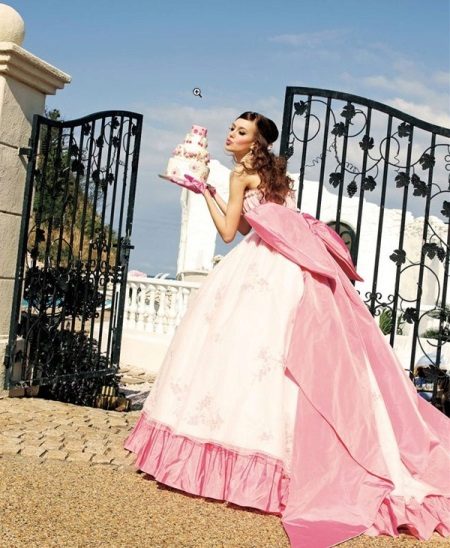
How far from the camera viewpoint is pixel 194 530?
8.70ft

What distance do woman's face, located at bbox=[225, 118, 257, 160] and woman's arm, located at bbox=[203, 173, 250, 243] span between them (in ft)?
0.45

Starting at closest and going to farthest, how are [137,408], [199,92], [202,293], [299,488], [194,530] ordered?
1. [194,530]
2. [299,488]
3. [202,293]
4. [199,92]
5. [137,408]

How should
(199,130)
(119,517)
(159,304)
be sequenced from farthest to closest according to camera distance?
(159,304)
(199,130)
(119,517)

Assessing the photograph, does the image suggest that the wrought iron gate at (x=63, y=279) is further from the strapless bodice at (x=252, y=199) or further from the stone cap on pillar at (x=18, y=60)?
the strapless bodice at (x=252, y=199)

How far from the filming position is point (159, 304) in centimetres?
982

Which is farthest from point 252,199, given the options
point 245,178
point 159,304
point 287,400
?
point 159,304

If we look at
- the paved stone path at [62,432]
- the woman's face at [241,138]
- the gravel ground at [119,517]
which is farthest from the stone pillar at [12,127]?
the woman's face at [241,138]

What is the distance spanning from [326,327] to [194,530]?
3.19ft

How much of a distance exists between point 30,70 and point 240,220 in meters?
2.51

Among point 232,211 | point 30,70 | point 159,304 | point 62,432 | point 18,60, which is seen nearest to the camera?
point 232,211

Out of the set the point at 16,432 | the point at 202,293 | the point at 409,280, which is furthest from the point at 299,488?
the point at 409,280

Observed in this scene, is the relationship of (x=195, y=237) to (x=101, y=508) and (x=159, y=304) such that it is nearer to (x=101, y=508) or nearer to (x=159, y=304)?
(x=159, y=304)

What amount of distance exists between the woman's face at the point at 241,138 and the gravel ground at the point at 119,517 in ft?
4.98

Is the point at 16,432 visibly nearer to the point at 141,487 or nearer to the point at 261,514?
the point at 141,487
